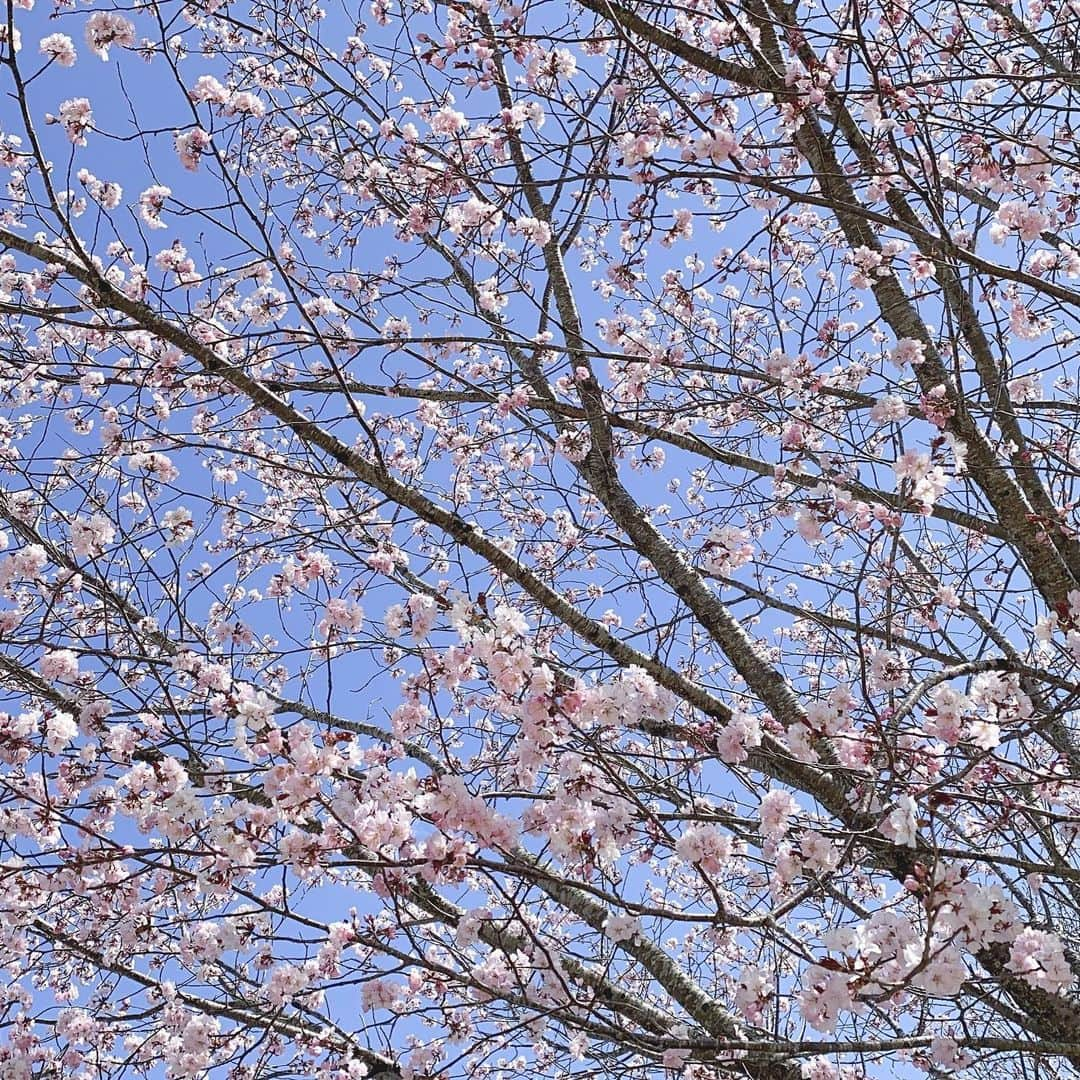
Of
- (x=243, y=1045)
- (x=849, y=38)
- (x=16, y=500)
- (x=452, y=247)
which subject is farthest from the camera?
(x=452, y=247)

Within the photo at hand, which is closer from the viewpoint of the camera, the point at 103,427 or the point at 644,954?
the point at 644,954

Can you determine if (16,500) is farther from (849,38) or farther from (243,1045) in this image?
(849,38)

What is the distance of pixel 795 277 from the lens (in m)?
5.79

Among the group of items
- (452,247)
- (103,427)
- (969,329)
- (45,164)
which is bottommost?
(969,329)

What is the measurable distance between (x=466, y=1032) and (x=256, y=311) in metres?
3.82

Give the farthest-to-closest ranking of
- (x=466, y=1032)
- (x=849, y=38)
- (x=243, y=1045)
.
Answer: (x=243, y=1045) < (x=466, y=1032) < (x=849, y=38)

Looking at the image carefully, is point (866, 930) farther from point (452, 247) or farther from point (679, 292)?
point (452, 247)

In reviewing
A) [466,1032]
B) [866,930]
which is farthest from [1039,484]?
[466,1032]

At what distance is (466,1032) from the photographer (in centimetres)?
340

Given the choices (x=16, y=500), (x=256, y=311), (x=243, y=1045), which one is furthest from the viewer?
(x=256, y=311)

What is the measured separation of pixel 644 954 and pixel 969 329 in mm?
2882

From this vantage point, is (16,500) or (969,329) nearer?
(969,329)

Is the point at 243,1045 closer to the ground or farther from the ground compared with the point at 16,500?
closer to the ground

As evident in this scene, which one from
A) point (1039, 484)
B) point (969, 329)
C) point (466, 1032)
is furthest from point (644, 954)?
point (969, 329)
